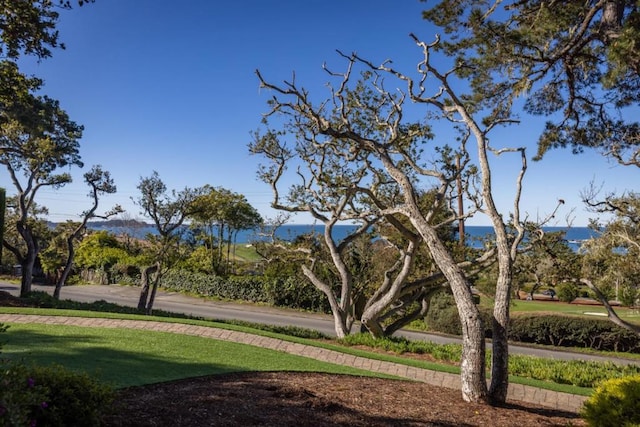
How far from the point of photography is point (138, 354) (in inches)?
293

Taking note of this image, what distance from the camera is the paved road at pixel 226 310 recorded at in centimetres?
2016

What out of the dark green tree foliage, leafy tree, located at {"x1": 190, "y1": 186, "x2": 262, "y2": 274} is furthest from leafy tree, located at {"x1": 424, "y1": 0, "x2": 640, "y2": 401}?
leafy tree, located at {"x1": 190, "y1": 186, "x2": 262, "y2": 274}

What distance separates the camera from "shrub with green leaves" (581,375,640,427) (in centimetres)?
440

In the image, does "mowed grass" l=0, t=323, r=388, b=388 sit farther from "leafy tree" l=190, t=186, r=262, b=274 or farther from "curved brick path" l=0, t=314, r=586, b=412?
"leafy tree" l=190, t=186, r=262, b=274

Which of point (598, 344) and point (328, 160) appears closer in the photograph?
point (328, 160)

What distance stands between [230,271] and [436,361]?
2512cm

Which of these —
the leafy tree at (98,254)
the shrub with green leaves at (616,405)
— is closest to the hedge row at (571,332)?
the shrub with green leaves at (616,405)

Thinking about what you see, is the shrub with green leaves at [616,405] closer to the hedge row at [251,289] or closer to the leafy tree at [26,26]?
the leafy tree at [26,26]

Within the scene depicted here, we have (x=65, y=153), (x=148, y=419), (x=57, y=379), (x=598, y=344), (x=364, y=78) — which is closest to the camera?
(x=57, y=379)

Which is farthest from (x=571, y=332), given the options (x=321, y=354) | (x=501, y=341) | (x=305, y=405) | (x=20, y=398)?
(x=20, y=398)

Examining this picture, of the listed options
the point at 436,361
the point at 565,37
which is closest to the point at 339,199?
the point at 436,361

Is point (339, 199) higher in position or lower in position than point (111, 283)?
higher

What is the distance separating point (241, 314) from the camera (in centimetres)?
2427

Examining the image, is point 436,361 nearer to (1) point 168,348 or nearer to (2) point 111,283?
(1) point 168,348
